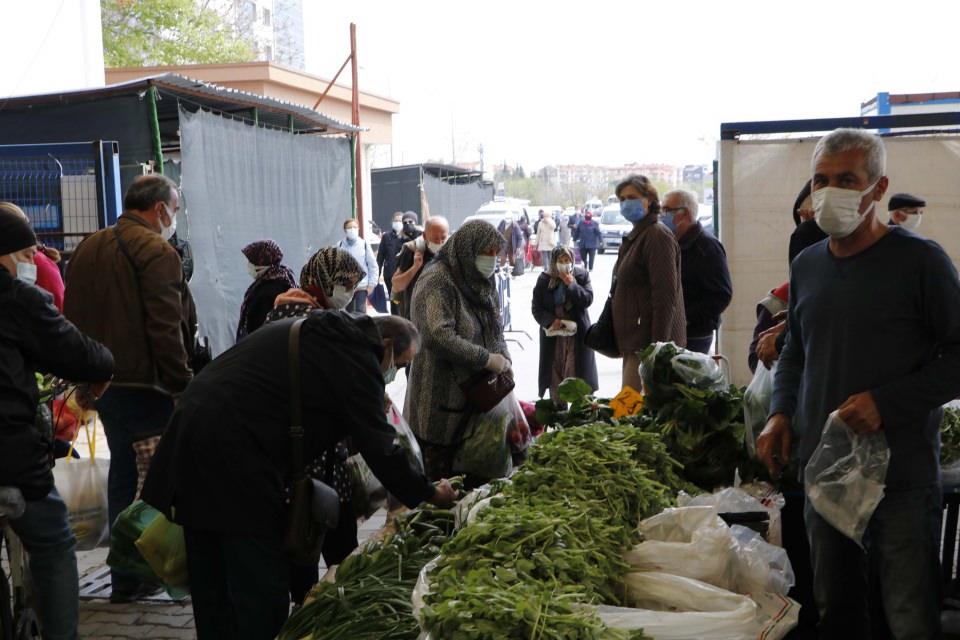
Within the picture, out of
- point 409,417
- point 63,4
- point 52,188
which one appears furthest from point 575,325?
point 63,4

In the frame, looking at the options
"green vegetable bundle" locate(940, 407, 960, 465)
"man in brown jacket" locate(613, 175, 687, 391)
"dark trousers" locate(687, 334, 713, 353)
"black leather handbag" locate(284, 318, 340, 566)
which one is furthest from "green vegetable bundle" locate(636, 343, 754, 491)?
"dark trousers" locate(687, 334, 713, 353)

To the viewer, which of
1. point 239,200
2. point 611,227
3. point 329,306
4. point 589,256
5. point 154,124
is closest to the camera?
point 329,306

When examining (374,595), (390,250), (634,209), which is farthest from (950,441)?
(390,250)

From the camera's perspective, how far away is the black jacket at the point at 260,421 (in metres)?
3.03

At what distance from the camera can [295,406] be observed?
3049mm

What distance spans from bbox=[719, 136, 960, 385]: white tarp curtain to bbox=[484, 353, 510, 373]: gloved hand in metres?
2.89

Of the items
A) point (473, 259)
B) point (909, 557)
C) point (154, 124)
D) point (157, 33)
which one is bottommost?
point (909, 557)

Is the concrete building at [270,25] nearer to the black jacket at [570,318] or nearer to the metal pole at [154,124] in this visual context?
the metal pole at [154,124]

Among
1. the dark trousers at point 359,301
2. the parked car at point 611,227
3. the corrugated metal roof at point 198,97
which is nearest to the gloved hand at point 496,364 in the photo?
the corrugated metal roof at point 198,97

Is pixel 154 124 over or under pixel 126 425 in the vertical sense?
over

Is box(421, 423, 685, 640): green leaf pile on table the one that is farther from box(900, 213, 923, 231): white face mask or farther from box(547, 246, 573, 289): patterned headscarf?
box(547, 246, 573, 289): patterned headscarf

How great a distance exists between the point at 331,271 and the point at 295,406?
1397mm

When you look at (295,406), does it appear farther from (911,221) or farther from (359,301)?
(359,301)

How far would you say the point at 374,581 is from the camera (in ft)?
9.89
